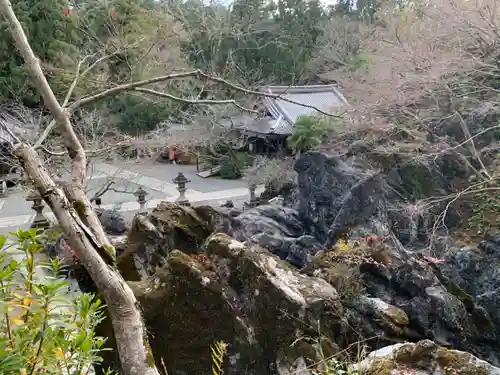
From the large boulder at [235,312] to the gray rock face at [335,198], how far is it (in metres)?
4.78

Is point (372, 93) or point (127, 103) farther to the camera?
point (127, 103)

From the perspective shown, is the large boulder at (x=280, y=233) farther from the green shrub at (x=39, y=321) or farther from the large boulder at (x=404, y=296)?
the green shrub at (x=39, y=321)

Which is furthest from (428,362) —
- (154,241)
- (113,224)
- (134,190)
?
(134,190)

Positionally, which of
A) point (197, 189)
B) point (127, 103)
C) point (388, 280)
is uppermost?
point (127, 103)

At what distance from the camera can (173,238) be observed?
5.32 m

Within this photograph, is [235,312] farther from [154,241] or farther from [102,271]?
[102,271]

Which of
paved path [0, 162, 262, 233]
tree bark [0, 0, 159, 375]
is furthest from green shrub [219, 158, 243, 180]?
tree bark [0, 0, 159, 375]

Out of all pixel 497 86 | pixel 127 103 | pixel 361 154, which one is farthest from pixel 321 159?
pixel 127 103

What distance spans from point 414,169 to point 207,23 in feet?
40.7

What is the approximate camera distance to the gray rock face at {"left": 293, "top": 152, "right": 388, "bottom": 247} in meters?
8.30

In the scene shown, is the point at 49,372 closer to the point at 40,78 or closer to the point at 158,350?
the point at 40,78

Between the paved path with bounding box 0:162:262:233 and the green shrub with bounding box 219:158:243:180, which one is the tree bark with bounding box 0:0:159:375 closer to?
the paved path with bounding box 0:162:262:233

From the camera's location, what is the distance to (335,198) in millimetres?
9328

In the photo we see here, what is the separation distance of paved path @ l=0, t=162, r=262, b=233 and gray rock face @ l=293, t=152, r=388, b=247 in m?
4.14
